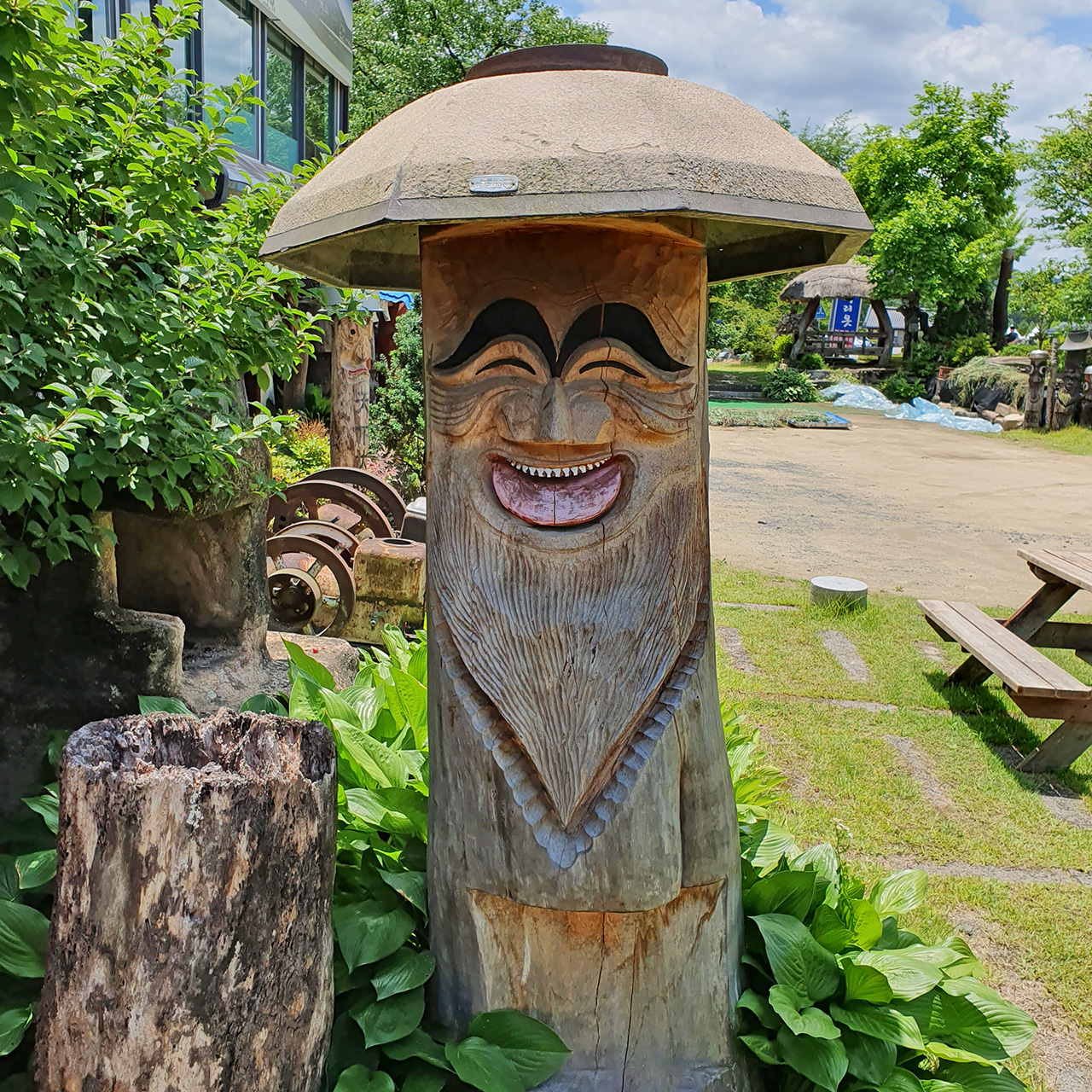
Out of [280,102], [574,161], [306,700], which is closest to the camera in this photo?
[574,161]

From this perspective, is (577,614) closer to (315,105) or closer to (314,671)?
(314,671)

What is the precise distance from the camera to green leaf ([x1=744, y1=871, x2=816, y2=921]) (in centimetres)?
241

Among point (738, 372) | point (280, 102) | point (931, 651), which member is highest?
point (280, 102)

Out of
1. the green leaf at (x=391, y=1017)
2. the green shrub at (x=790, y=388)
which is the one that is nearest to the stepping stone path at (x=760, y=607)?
the green leaf at (x=391, y=1017)

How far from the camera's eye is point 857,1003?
7.29 ft

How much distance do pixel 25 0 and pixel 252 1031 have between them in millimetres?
2047

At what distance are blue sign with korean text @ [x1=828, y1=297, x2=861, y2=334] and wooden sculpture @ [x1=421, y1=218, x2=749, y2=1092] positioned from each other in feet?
120

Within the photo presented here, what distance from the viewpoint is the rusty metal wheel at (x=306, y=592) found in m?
5.58

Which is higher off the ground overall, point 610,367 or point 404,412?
point 610,367

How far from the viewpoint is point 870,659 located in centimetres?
574

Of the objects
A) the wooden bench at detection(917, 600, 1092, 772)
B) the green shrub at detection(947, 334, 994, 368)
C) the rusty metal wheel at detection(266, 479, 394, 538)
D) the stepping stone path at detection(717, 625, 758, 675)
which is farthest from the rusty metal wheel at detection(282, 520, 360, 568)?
the green shrub at detection(947, 334, 994, 368)

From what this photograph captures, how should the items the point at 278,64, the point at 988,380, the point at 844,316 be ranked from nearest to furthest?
the point at 278,64 → the point at 988,380 → the point at 844,316

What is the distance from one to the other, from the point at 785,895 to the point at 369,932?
1.02 m

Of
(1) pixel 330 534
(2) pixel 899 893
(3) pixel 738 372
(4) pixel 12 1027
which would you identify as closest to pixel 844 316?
(3) pixel 738 372
